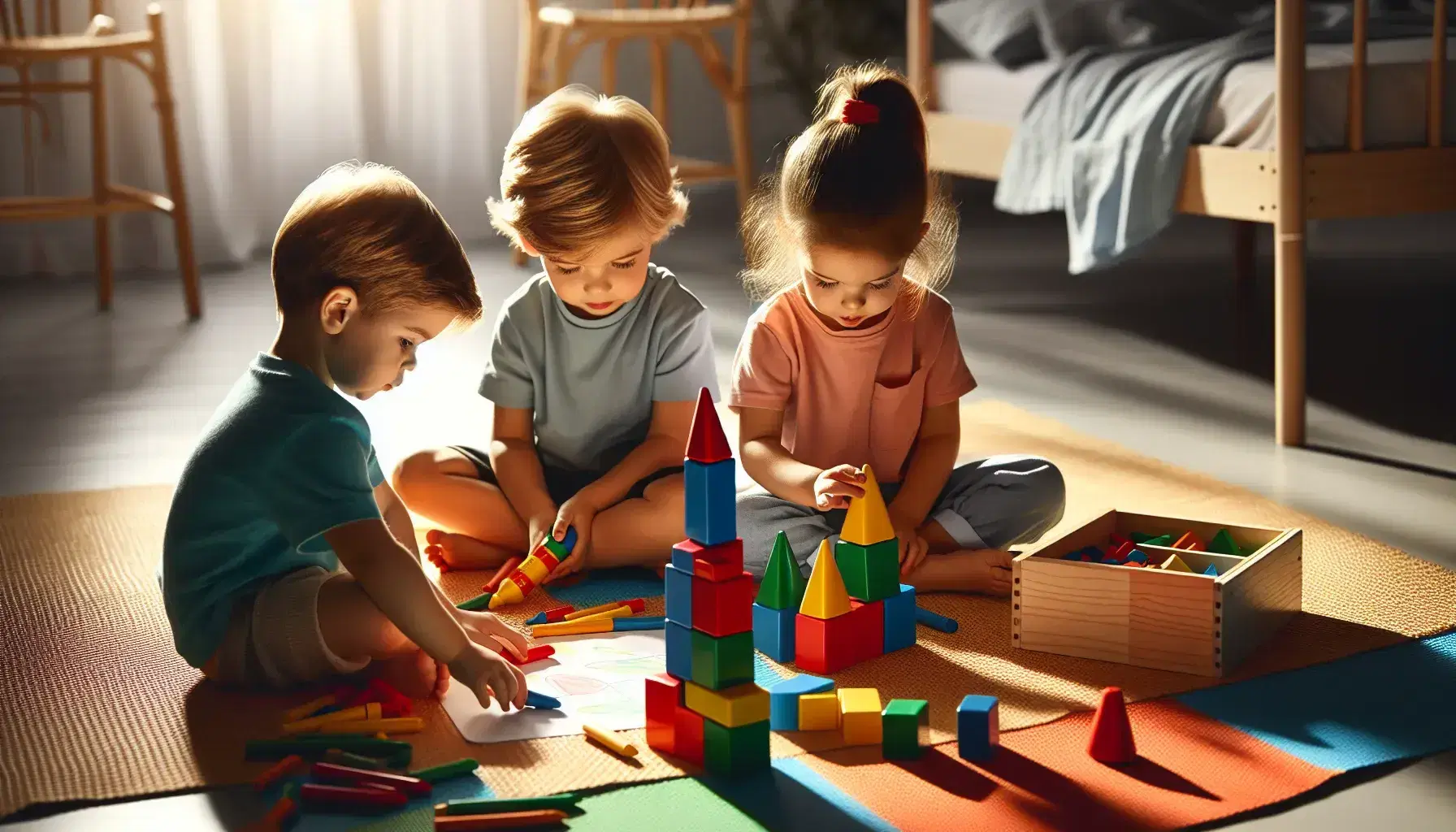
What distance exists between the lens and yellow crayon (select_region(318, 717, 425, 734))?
125 cm

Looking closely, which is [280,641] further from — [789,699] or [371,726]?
[789,699]

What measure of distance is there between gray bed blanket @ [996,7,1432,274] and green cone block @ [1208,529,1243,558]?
0.92 m

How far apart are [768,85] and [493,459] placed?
2.91 m

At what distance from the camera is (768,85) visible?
14.5 ft

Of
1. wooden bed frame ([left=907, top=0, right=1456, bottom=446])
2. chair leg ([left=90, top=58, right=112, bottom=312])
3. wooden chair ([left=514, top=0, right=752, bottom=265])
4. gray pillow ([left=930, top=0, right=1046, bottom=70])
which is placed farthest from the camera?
wooden chair ([left=514, top=0, right=752, bottom=265])

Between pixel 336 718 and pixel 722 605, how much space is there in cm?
34

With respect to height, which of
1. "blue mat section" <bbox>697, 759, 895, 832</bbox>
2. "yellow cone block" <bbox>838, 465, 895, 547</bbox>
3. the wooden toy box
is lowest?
"blue mat section" <bbox>697, 759, 895, 832</bbox>

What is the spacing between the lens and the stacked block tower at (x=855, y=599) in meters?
1.38

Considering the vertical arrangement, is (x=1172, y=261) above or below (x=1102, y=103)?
below

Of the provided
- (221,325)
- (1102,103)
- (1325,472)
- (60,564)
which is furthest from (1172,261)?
(60,564)

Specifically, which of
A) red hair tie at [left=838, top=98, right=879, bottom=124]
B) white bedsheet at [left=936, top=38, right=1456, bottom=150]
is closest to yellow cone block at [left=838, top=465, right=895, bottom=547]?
red hair tie at [left=838, top=98, right=879, bottom=124]

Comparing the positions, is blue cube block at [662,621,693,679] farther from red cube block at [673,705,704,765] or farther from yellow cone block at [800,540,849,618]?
yellow cone block at [800,540,849,618]

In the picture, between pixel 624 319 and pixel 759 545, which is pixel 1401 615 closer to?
pixel 759 545

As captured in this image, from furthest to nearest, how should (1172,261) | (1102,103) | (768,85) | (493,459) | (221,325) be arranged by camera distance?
(768,85)
(1172,261)
(221,325)
(1102,103)
(493,459)
